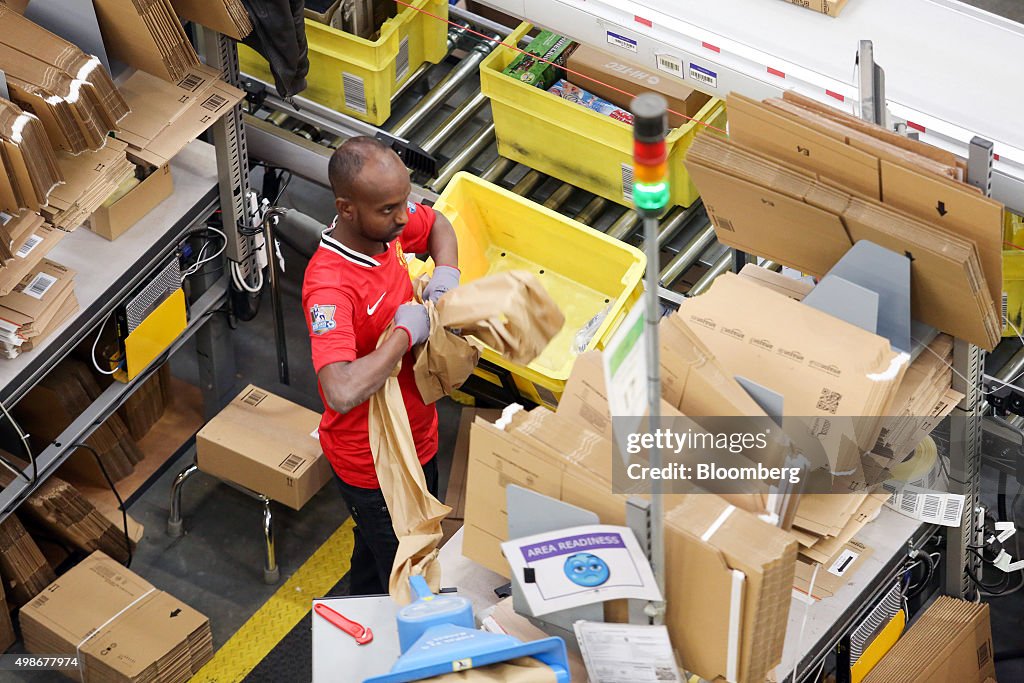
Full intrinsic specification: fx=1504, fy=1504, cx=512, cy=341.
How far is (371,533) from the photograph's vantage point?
5.29 metres

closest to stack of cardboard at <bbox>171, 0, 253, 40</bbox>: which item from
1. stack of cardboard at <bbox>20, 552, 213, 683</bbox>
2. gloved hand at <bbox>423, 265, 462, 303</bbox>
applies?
gloved hand at <bbox>423, 265, 462, 303</bbox>

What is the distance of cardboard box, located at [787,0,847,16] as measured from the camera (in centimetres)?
560

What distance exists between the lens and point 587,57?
21.8 feet

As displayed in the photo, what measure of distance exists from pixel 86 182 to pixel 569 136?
2052mm

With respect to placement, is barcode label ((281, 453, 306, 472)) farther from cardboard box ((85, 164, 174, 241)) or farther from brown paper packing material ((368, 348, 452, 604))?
brown paper packing material ((368, 348, 452, 604))

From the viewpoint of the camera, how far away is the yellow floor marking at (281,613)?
236 inches

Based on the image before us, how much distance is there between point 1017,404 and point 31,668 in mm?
3957

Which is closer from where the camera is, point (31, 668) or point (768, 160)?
point (768, 160)

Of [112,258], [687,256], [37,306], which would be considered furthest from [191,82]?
[687,256]

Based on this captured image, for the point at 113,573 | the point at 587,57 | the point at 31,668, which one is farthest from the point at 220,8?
the point at 31,668

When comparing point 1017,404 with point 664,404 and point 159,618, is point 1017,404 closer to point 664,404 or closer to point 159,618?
point 664,404

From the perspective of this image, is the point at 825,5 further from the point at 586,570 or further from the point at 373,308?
the point at 586,570

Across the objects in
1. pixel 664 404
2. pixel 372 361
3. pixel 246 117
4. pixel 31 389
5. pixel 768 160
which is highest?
pixel 768 160

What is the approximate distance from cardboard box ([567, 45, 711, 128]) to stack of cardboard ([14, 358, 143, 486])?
8.09 ft
